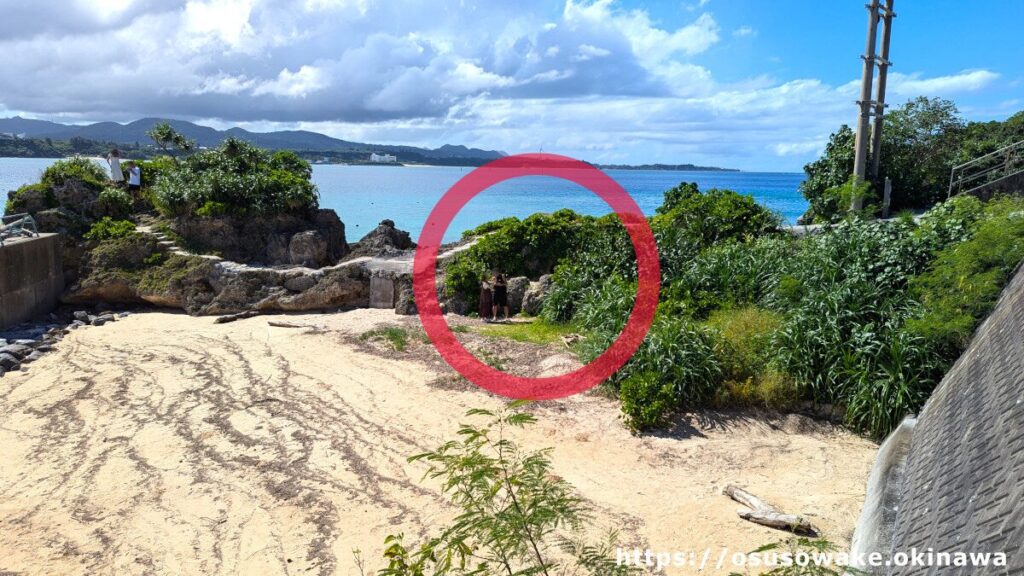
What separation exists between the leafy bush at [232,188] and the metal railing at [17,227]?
3.10 m

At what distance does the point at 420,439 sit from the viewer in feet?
29.9

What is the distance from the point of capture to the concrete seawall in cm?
1545

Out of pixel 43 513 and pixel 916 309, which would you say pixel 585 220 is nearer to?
pixel 916 309

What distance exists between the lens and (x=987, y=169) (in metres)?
19.6

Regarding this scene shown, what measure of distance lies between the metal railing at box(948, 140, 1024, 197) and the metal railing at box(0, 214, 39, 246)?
75.2ft

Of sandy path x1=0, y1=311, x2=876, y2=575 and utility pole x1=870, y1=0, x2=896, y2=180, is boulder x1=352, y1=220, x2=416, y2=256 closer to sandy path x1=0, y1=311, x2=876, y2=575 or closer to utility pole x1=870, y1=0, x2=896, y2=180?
sandy path x1=0, y1=311, x2=876, y2=575

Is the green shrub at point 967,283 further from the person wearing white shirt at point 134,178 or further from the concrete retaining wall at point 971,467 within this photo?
the person wearing white shirt at point 134,178

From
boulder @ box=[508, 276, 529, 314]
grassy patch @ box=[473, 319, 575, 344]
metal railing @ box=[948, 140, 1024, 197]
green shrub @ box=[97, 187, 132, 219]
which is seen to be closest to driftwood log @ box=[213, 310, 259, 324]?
grassy patch @ box=[473, 319, 575, 344]

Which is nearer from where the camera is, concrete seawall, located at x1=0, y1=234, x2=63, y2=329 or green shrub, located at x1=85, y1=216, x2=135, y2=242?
concrete seawall, located at x1=0, y1=234, x2=63, y2=329

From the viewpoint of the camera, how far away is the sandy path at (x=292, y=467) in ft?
22.4

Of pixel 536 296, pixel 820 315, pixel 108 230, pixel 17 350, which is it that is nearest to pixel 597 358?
pixel 820 315

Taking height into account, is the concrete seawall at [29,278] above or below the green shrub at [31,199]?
below

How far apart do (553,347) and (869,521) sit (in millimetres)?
6860

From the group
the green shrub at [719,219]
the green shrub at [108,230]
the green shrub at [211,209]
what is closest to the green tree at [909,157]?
the green shrub at [719,219]
